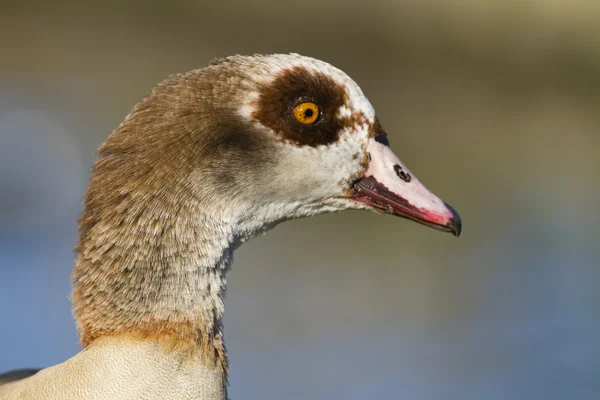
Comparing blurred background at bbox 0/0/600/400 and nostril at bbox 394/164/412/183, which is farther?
blurred background at bbox 0/0/600/400

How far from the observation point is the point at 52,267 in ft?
21.8

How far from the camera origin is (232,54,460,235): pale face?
8.66 feet

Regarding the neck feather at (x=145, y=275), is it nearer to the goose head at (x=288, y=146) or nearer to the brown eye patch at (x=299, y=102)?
the goose head at (x=288, y=146)

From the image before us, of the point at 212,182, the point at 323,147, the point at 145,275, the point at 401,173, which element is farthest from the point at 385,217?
the point at 145,275

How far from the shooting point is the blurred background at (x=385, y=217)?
6.08 metres

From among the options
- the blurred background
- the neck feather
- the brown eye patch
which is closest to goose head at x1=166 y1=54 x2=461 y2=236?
the brown eye patch

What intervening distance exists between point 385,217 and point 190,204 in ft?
20.7

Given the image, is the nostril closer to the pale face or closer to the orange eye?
the pale face

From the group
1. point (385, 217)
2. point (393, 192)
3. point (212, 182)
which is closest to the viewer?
point (212, 182)

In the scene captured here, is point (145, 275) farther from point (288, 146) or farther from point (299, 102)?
point (299, 102)

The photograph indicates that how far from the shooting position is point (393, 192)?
2.79 meters

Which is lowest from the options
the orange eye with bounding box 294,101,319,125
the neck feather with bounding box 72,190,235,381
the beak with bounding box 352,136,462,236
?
the neck feather with bounding box 72,190,235,381

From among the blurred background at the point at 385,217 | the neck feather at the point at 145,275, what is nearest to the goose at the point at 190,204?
the neck feather at the point at 145,275

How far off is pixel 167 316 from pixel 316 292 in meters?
4.47
